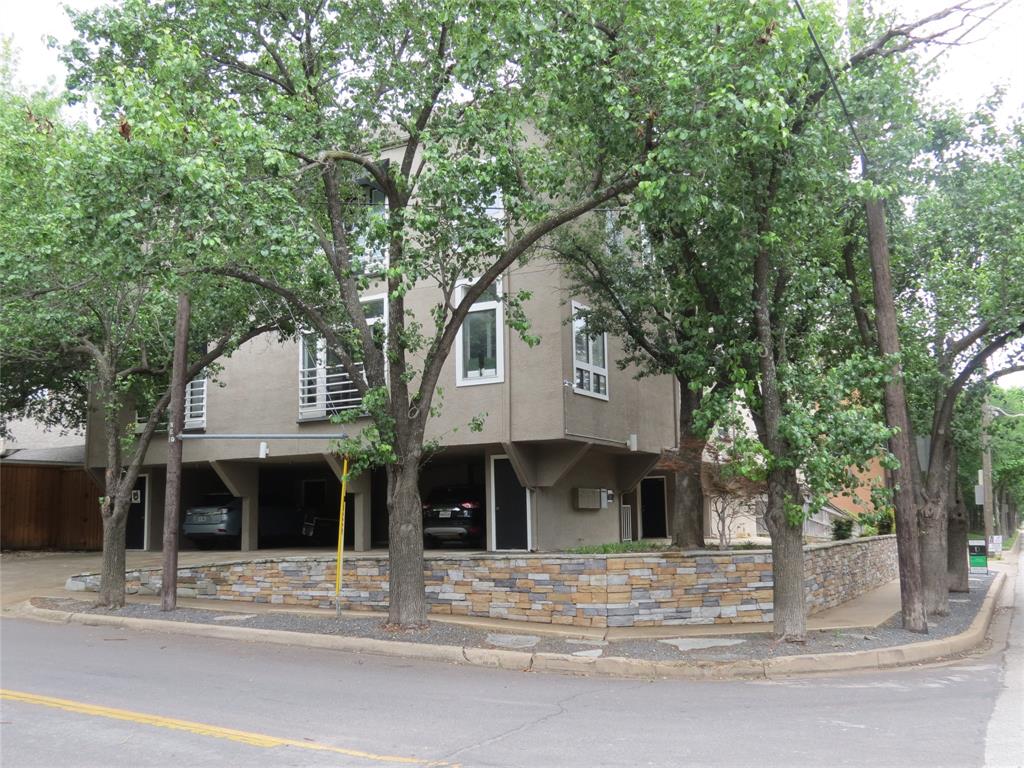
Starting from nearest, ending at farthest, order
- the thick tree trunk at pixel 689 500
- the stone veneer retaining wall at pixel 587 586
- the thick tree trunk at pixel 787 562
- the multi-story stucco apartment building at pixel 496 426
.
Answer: the thick tree trunk at pixel 787 562 → the stone veneer retaining wall at pixel 587 586 → the thick tree trunk at pixel 689 500 → the multi-story stucco apartment building at pixel 496 426

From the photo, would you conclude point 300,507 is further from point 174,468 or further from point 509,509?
point 174,468

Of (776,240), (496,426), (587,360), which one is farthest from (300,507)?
(776,240)

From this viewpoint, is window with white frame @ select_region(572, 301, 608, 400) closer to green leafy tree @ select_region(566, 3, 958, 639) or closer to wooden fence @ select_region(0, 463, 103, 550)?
green leafy tree @ select_region(566, 3, 958, 639)

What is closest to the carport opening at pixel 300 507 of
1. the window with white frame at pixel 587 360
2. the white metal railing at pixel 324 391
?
the white metal railing at pixel 324 391

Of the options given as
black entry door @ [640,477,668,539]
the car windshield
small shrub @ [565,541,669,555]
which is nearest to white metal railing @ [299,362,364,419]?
the car windshield

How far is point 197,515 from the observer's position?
67.2ft

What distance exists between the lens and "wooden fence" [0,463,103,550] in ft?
80.4

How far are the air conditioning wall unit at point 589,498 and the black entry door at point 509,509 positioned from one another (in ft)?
4.25

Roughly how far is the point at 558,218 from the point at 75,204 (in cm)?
545

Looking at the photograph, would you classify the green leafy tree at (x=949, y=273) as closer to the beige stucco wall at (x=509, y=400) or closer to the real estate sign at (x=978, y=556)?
the beige stucco wall at (x=509, y=400)

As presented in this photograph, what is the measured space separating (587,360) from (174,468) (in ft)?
25.1

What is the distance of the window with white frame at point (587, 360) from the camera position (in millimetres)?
16422

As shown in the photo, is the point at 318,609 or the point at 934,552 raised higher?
the point at 934,552

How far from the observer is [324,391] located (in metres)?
18.4
